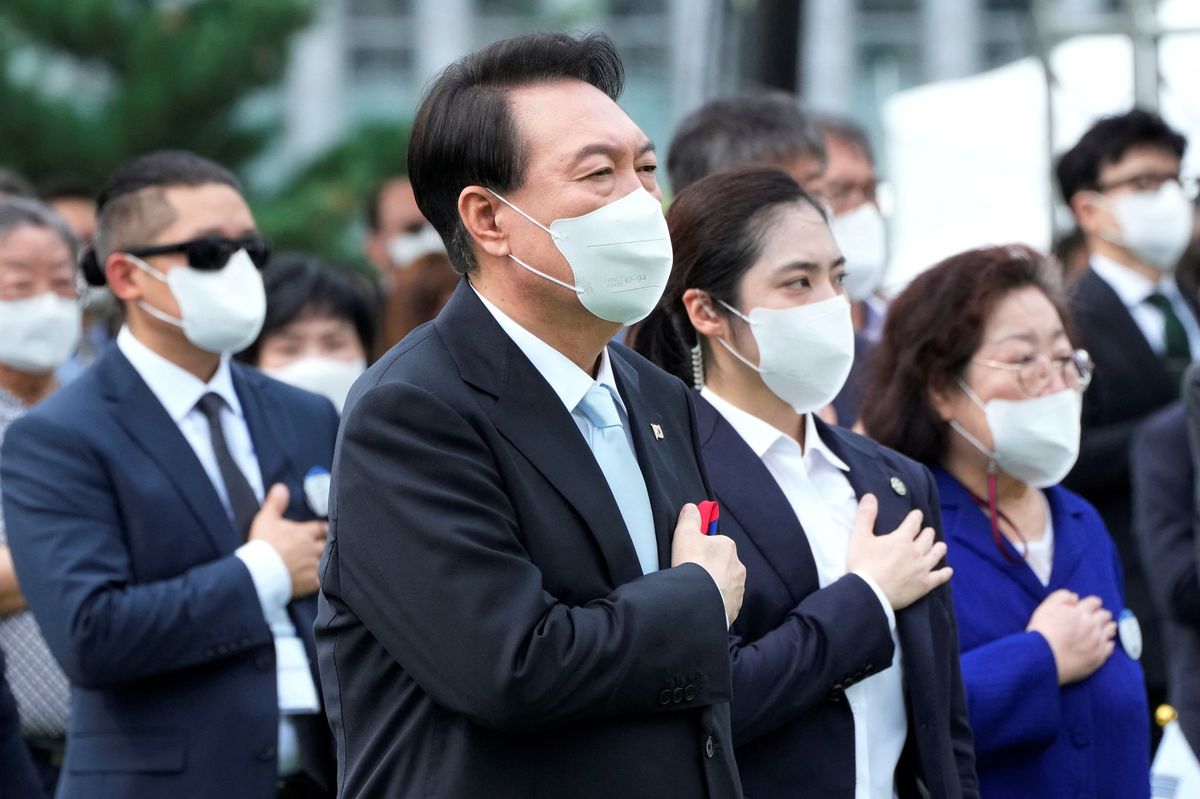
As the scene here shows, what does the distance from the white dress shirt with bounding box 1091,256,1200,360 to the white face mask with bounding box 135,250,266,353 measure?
2828 mm

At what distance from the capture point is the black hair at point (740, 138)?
496 centimetres

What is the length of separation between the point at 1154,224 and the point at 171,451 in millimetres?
3461

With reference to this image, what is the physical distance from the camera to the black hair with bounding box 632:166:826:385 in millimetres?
3652

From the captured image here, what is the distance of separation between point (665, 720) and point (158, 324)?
2175 mm

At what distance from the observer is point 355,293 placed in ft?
19.4

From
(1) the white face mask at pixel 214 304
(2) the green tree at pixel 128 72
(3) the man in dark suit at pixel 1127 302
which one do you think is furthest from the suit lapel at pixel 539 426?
(2) the green tree at pixel 128 72

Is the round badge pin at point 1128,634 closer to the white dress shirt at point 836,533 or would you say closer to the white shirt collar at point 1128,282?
the white dress shirt at point 836,533

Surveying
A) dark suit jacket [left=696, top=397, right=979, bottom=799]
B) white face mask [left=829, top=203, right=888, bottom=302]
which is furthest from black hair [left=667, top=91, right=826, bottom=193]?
dark suit jacket [left=696, top=397, right=979, bottom=799]

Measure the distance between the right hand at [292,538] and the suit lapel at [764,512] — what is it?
108cm

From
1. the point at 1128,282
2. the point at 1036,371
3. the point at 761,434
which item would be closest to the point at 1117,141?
the point at 1128,282

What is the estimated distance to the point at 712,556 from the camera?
274 cm

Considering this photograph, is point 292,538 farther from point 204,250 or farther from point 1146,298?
point 1146,298

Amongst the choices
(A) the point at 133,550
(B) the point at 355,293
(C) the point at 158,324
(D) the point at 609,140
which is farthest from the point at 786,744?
(B) the point at 355,293

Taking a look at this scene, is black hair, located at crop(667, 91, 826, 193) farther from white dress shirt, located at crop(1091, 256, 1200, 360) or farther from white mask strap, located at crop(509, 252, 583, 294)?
white mask strap, located at crop(509, 252, 583, 294)
